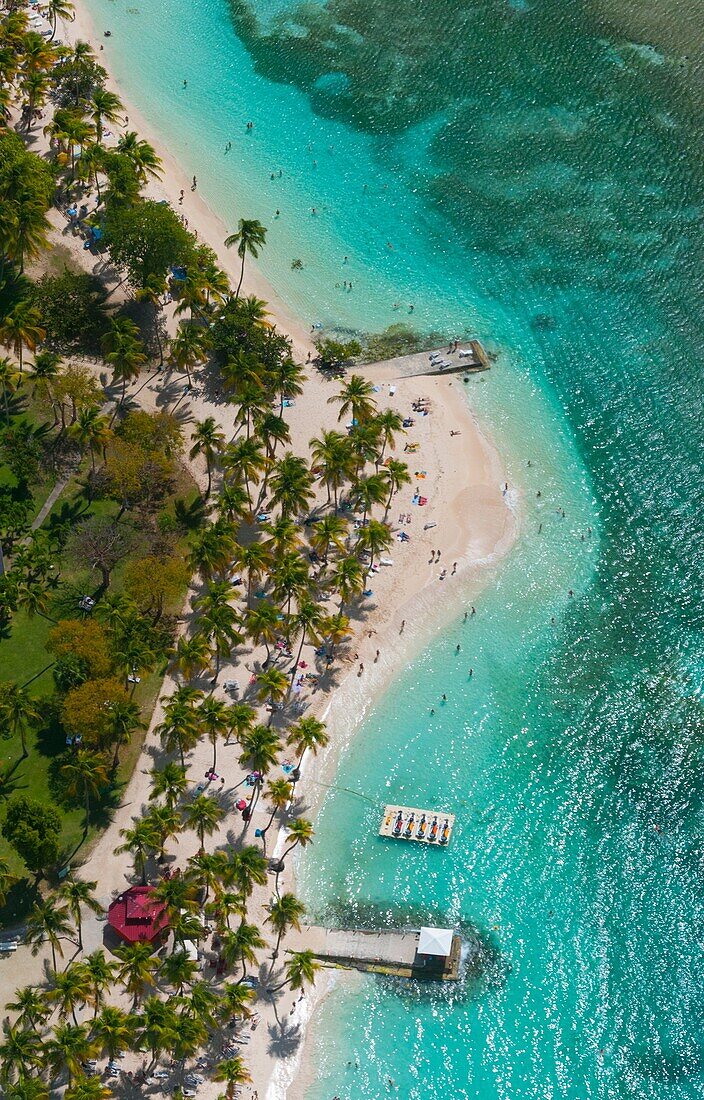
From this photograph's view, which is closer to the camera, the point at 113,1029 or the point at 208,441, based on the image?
the point at 113,1029

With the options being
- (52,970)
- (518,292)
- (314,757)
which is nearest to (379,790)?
(314,757)

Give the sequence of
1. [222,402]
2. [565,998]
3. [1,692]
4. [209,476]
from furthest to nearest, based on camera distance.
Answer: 1. [222,402]
2. [209,476]
3. [1,692]
4. [565,998]

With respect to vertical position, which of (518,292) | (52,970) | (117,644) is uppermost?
(518,292)

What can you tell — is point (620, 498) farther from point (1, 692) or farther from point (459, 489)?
point (1, 692)

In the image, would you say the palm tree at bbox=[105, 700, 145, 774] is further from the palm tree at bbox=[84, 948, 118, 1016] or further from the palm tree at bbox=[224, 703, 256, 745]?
the palm tree at bbox=[84, 948, 118, 1016]

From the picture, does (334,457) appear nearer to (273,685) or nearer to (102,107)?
(273,685)

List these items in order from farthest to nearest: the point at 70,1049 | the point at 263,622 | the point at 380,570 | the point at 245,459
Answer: the point at 380,570, the point at 245,459, the point at 263,622, the point at 70,1049

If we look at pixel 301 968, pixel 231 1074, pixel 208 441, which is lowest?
pixel 231 1074

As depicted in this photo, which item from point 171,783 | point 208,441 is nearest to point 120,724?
point 171,783

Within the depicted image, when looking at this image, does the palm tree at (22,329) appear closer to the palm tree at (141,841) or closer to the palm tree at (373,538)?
the palm tree at (373,538)
